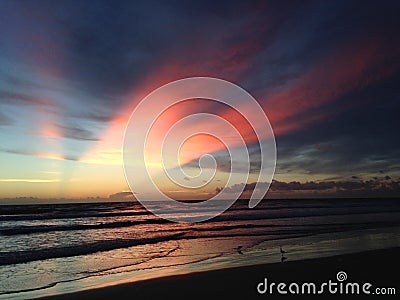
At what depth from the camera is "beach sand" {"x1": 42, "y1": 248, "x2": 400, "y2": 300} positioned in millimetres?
9711

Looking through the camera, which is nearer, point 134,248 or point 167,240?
point 134,248

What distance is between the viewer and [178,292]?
998 cm

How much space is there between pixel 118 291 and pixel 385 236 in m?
19.7

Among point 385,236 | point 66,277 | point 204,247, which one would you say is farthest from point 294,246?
point 66,277

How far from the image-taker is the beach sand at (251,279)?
9711mm

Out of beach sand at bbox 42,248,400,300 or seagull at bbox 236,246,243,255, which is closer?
beach sand at bbox 42,248,400,300

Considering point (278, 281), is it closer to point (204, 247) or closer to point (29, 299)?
point (29, 299)

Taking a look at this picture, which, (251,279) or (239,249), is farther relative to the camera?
(239,249)

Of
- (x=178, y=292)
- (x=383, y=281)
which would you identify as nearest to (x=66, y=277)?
(x=178, y=292)

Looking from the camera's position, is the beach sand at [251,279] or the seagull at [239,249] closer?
the beach sand at [251,279]

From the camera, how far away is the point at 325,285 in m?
10.4

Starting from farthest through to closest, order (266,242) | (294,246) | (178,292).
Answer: (266,242)
(294,246)
(178,292)

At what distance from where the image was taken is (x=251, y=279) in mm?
11352

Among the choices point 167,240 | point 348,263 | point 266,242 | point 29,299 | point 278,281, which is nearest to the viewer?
point 29,299
